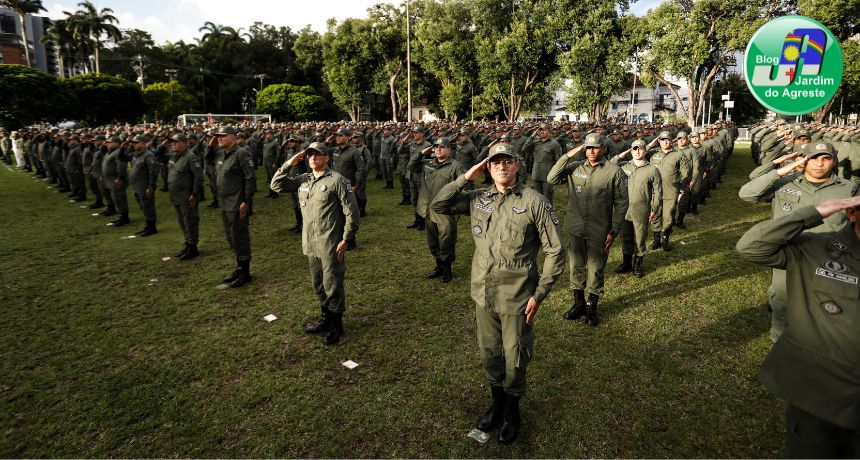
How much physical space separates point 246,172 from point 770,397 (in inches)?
289

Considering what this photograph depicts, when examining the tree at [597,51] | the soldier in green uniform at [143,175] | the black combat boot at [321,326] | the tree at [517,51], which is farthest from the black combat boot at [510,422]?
the tree at [517,51]

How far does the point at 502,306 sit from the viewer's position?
12.0 feet

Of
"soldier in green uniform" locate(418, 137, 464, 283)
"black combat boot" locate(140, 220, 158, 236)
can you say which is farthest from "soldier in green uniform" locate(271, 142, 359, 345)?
"black combat boot" locate(140, 220, 158, 236)

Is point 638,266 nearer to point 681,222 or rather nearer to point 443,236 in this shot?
point 443,236

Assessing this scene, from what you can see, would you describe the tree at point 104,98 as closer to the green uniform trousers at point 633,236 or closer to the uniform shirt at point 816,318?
the green uniform trousers at point 633,236

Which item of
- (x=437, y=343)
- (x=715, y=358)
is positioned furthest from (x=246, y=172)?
(x=715, y=358)

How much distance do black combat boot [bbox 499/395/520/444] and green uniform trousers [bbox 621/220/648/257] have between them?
187 inches

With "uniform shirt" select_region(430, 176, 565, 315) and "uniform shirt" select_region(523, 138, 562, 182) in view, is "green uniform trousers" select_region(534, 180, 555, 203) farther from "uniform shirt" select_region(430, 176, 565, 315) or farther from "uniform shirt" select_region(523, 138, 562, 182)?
"uniform shirt" select_region(430, 176, 565, 315)

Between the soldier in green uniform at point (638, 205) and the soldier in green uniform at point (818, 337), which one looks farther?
the soldier in green uniform at point (638, 205)

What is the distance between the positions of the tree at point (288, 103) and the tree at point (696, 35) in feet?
110

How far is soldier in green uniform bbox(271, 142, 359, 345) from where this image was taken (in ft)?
17.8

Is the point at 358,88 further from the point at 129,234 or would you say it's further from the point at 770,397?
the point at 770,397

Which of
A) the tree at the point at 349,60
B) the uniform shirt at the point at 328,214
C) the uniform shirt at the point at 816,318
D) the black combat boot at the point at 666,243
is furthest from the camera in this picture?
the tree at the point at 349,60

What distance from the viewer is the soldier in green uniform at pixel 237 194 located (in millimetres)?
7391
